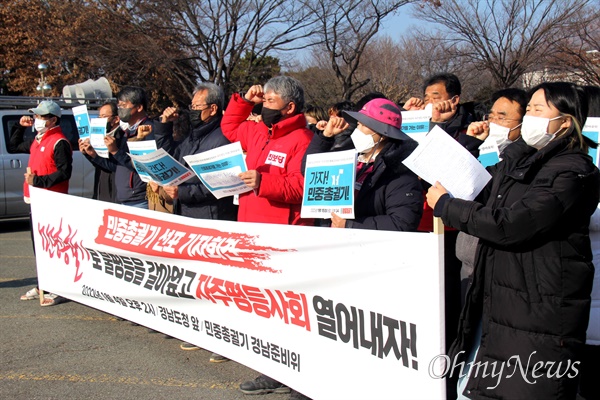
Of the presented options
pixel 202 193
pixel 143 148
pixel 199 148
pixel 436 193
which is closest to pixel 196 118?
pixel 199 148

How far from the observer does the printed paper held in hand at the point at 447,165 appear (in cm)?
296

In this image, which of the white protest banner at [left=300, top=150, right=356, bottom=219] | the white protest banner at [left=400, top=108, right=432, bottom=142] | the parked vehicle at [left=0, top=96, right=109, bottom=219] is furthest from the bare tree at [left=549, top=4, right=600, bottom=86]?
the white protest banner at [left=300, top=150, right=356, bottom=219]

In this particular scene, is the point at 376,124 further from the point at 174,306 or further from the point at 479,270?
the point at 174,306

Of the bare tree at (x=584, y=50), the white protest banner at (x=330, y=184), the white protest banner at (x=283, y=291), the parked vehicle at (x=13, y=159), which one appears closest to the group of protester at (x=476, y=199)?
the white protest banner at (x=330, y=184)

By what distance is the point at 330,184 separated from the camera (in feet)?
11.9

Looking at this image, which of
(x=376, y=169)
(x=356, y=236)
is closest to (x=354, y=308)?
(x=356, y=236)

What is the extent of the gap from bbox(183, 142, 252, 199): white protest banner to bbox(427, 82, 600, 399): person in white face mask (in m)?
1.66

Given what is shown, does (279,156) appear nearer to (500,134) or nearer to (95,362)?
(500,134)

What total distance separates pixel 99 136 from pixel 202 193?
1.46m

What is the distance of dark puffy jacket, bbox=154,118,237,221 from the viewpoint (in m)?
5.01

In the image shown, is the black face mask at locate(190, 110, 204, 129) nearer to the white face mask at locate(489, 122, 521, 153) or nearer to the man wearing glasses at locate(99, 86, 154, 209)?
the man wearing glasses at locate(99, 86, 154, 209)

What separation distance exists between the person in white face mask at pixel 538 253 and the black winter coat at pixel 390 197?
2.23 ft

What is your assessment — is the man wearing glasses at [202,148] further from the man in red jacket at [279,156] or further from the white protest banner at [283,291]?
the man in red jacket at [279,156]
